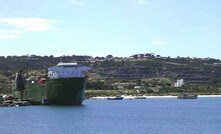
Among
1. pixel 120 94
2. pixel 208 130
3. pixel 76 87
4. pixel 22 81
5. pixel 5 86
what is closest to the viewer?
pixel 208 130

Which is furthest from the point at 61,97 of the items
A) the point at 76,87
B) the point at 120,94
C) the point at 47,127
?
the point at 120,94

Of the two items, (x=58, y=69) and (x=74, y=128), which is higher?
(x=58, y=69)

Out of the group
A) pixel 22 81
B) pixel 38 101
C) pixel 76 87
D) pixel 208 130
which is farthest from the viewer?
pixel 22 81

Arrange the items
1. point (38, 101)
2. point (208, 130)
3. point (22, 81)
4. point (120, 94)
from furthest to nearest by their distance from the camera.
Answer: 1. point (120, 94)
2. point (22, 81)
3. point (38, 101)
4. point (208, 130)

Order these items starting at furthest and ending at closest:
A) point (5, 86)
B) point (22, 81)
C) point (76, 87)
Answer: point (5, 86), point (22, 81), point (76, 87)

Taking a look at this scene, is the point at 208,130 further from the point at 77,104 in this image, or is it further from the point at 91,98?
the point at 91,98

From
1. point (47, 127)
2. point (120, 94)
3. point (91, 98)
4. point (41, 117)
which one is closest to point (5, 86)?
point (91, 98)

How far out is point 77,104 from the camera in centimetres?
9956

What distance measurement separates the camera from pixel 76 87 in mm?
95875

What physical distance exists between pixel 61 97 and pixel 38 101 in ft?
27.7

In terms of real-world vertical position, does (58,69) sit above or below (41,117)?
above

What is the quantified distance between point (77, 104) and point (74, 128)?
1477 inches

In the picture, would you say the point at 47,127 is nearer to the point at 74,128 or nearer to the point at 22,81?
the point at 74,128

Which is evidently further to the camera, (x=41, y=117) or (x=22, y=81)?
(x=22, y=81)
